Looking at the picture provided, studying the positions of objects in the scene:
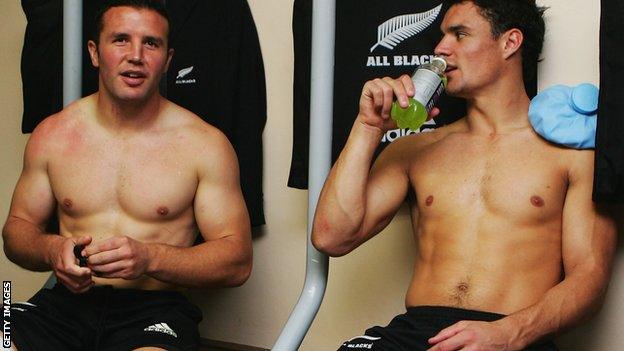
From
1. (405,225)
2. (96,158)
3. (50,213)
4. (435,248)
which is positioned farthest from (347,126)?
(50,213)

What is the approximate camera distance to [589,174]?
158 centimetres

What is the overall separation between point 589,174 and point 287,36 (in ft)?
3.10

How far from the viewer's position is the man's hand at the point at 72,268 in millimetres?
1497

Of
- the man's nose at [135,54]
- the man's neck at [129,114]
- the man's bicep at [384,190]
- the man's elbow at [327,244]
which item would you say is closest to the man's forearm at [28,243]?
the man's neck at [129,114]

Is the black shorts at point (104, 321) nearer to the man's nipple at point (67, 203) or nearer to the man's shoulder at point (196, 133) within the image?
the man's nipple at point (67, 203)

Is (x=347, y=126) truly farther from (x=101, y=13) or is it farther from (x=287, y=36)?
(x=101, y=13)

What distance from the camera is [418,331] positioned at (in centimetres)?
156

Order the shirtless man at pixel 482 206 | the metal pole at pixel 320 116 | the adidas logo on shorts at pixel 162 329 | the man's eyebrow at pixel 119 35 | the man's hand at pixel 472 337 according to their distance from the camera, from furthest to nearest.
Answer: the man's eyebrow at pixel 119 35 → the metal pole at pixel 320 116 → the adidas logo on shorts at pixel 162 329 → the shirtless man at pixel 482 206 → the man's hand at pixel 472 337

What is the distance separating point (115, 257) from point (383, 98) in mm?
570

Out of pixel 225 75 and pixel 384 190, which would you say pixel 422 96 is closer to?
pixel 384 190

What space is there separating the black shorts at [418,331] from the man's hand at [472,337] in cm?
10

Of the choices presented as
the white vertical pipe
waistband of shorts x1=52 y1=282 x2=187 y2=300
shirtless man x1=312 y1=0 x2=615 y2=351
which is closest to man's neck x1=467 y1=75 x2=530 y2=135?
shirtless man x1=312 y1=0 x2=615 y2=351

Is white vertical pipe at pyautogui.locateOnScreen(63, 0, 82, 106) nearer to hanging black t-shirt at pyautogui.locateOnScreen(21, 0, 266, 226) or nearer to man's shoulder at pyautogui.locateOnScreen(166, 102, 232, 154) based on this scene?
hanging black t-shirt at pyautogui.locateOnScreen(21, 0, 266, 226)

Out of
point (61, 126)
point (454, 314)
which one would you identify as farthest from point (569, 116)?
point (61, 126)
